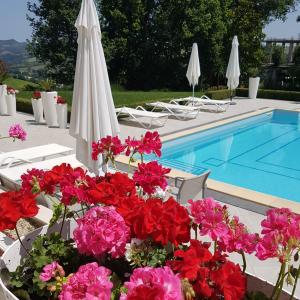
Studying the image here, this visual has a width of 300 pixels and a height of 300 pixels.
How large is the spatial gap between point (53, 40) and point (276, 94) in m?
15.9

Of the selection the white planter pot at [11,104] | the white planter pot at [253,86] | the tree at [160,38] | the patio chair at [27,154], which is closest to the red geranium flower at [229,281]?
the patio chair at [27,154]

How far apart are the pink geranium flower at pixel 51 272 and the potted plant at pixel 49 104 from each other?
9500mm

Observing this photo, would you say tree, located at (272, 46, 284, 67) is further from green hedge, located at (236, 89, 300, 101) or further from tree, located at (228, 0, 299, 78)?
green hedge, located at (236, 89, 300, 101)

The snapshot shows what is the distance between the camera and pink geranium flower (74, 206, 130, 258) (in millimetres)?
1439

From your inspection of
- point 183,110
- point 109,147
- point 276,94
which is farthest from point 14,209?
point 276,94

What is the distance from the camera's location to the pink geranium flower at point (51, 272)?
1475mm

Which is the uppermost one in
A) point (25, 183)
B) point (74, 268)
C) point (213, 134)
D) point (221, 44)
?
point (221, 44)

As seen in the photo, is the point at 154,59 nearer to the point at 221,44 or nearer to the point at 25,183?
the point at 221,44

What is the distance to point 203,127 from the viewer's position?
37.5ft

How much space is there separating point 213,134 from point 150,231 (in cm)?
1045

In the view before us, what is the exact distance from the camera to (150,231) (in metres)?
1.36

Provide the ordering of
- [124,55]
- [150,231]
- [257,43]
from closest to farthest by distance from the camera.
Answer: [150,231], [257,43], [124,55]

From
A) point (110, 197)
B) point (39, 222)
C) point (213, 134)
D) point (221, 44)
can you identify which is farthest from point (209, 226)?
point (221, 44)

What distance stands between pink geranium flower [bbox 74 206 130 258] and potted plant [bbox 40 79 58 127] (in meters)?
9.52
